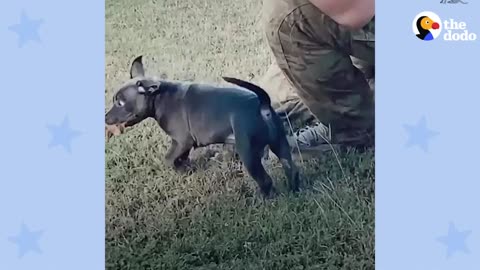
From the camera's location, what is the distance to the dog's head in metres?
1.94

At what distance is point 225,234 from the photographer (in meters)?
1.93

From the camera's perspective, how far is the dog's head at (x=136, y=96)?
1939 millimetres

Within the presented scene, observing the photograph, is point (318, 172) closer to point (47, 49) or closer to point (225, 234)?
point (225, 234)

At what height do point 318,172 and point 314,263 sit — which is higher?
point 318,172

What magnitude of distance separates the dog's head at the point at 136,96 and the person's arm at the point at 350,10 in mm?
456

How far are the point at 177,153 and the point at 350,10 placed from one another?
0.56m

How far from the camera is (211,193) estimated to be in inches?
76.4
